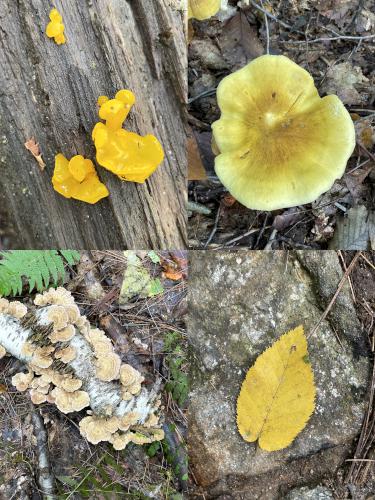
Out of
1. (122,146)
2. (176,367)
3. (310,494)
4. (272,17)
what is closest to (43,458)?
(176,367)

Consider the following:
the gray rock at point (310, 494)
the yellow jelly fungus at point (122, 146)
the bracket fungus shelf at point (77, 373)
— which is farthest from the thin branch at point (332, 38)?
the gray rock at point (310, 494)

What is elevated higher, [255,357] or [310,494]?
[255,357]

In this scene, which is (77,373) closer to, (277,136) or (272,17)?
(277,136)

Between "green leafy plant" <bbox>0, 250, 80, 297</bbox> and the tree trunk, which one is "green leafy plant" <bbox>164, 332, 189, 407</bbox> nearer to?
the tree trunk

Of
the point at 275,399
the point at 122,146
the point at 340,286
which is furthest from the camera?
the point at 340,286

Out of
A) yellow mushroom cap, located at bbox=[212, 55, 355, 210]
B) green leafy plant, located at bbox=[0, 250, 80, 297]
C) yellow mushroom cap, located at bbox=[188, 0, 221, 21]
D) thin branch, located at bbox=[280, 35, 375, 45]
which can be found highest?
yellow mushroom cap, located at bbox=[188, 0, 221, 21]

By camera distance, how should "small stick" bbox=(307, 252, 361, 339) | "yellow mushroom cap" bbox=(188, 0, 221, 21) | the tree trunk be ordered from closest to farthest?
1. the tree trunk
2. "yellow mushroom cap" bbox=(188, 0, 221, 21)
3. "small stick" bbox=(307, 252, 361, 339)

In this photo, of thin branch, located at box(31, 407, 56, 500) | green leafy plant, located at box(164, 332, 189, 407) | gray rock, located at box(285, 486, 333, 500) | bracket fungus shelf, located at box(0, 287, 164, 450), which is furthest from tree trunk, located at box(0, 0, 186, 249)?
gray rock, located at box(285, 486, 333, 500)

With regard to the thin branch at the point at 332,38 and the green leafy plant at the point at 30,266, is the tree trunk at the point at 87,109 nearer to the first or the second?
the green leafy plant at the point at 30,266
